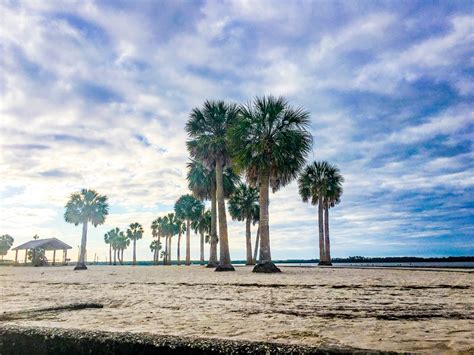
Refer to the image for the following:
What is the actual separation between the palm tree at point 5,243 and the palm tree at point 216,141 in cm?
12050

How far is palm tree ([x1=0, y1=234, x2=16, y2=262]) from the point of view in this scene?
393 ft

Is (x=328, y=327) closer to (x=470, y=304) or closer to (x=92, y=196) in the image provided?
(x=470, y=304)

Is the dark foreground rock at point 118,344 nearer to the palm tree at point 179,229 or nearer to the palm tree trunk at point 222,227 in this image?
the palm tree trunk at point 222,227

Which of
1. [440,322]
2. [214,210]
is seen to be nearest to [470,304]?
[440,322]

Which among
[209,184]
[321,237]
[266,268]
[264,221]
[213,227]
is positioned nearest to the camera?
[266,268]

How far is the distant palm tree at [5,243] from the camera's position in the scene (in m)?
120

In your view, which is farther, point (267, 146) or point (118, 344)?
point (267, 146)

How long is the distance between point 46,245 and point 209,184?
43043mm

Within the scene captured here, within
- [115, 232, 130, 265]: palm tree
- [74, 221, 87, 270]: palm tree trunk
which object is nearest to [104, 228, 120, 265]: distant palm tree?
[115, 232, 130, 265]: palm tree

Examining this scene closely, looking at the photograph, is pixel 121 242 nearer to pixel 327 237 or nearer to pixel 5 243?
pixel 5 243

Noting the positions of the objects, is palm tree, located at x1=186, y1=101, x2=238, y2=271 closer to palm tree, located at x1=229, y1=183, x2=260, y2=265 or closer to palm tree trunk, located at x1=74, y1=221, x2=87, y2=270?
palm tree, located at x1=229, y1=183, x2=260, y2=265

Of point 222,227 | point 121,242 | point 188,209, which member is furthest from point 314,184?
point 121,242

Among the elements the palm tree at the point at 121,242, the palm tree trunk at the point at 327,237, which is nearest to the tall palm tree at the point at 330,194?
the palm tree trunk at the point at 327,237

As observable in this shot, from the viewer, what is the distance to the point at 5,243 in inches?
4806
